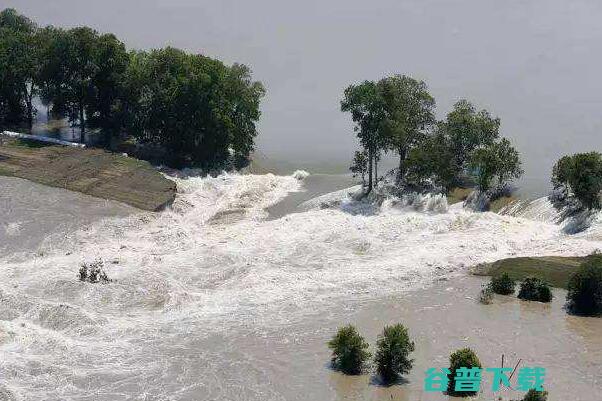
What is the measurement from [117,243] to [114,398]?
20.9 metres

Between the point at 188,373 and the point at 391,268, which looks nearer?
the point at 188,373

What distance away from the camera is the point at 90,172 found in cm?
6144

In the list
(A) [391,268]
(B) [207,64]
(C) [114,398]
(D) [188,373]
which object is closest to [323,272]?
(A) [391,268]

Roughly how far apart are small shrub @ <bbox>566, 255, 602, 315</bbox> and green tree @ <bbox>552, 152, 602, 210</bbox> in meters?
10.5

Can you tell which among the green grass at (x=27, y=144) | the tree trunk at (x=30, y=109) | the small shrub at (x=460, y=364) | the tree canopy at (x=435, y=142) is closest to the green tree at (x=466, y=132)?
the tree canopy at (x=435, y=142)

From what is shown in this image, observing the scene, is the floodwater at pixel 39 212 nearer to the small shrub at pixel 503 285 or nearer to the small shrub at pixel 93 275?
the small shrub at pixel 93 275

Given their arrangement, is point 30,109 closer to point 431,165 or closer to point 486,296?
point 431,165

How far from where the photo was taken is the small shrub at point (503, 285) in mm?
39688

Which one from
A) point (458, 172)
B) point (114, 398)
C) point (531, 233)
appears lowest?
point (114, 398)

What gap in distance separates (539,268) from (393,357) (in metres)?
15.9

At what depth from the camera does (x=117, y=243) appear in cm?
4859

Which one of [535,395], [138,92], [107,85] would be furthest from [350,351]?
[107,85]

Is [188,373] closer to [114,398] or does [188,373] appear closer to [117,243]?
[114,398]

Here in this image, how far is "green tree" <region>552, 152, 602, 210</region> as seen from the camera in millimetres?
46494
